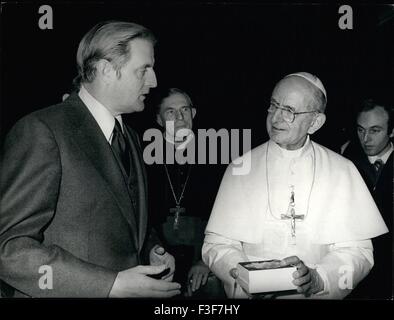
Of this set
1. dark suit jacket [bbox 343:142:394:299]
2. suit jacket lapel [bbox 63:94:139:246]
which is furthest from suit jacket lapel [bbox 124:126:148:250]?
dark suit jacket [bbox 343:142:394:299]

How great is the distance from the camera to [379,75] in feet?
7.63

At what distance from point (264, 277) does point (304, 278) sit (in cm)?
21

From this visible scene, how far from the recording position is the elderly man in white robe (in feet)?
7.07

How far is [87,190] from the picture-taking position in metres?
1.81

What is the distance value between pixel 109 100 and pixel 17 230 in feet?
2.39

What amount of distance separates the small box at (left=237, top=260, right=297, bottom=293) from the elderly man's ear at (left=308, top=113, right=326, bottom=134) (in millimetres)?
753

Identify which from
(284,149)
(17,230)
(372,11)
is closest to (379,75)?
(372,11)

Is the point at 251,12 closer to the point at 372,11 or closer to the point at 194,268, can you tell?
the point at 372,11

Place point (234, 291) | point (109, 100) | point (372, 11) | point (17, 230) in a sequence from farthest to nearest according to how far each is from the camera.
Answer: point (372, 11), point (234, 291), point (109, 100), point (17, 230)

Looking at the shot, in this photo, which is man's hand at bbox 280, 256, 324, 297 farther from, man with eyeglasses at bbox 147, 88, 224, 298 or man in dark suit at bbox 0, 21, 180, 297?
man in dark suit at bbox 0, 21, 180, 297

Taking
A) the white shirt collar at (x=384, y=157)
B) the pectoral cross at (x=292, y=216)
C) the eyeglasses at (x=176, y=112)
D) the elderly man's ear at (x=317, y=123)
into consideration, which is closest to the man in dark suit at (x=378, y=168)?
the white shirt collar at (x=384, y=157)

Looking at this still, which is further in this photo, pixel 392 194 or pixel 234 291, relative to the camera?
pixel 392 194

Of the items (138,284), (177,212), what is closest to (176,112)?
(177,212)

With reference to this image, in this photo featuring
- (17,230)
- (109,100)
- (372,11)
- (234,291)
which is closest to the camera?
(17,230)
